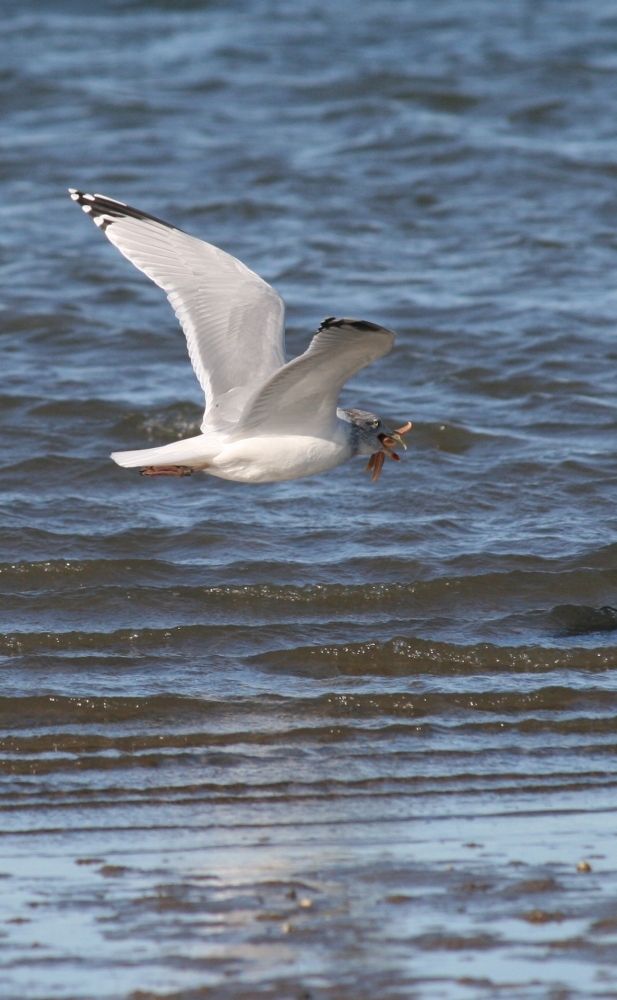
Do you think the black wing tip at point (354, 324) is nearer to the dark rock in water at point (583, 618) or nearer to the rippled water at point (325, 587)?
the rippled water at point (325, 587)

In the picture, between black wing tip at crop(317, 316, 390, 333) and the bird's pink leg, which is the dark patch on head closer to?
black wing tip at crop(317, 316, 390, 333)

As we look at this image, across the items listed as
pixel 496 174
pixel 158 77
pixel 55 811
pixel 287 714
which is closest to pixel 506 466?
pixel 287 714

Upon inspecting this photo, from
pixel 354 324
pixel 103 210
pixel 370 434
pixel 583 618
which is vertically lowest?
pixel 583 618

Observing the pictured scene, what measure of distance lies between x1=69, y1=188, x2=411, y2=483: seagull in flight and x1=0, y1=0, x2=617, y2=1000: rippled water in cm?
95

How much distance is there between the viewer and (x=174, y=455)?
6.68 meters

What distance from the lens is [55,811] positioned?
5.11 metres

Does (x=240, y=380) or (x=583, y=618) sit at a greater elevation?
(x=240, y=380)

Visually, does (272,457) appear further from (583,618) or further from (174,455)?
(583,618)

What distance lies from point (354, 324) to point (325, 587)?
2690 mm

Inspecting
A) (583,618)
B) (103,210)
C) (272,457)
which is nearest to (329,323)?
(272,457)

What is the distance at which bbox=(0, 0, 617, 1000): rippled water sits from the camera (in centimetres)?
420

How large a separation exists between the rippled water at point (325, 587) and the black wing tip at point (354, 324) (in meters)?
1.74

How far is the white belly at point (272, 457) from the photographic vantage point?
6.96 m

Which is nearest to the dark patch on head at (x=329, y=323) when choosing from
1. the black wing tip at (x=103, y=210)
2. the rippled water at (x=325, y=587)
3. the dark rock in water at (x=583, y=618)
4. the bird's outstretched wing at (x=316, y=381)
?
the bird's outstretched wing at (x=316, y=381)
